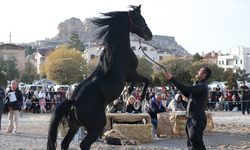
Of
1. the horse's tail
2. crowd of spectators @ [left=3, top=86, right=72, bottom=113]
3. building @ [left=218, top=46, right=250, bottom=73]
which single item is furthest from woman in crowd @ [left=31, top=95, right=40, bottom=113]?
building @ [left=218, top=46, right=250, bottom=73]

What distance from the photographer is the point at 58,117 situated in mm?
4387

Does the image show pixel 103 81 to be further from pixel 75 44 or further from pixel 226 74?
pixel 75 44

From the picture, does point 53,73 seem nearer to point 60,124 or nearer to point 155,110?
point 155,110

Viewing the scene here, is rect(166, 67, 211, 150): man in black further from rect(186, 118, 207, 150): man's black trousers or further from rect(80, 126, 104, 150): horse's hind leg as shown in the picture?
rect(80, 126, 104, 150): horse's hind leg

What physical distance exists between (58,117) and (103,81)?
35.9 inches

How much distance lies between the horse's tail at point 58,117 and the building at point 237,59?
8546cm

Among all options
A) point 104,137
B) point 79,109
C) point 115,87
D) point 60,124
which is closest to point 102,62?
point 115,87

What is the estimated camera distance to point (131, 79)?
462cm

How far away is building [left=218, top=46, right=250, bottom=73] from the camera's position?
82200 mm

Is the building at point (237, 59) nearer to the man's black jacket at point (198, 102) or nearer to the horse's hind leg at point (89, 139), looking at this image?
the man's black jacket at point (198, 102)

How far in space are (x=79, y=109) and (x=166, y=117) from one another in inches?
230

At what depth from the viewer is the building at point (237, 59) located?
82200 millimetres

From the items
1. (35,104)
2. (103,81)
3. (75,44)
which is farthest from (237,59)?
(103,81)

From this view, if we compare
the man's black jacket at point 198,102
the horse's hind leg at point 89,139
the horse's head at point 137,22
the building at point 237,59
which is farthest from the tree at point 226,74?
the horse's hind leg at point 89,139
